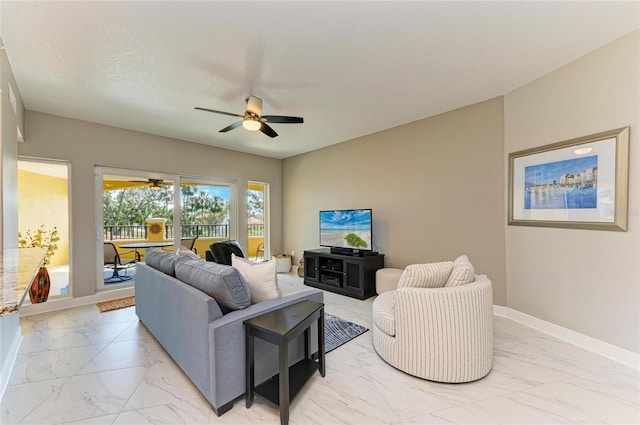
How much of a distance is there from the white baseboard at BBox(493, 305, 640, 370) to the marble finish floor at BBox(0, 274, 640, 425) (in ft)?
0.24

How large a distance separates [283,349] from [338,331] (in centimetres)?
155

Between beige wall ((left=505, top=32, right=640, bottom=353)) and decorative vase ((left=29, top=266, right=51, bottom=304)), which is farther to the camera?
decorative vase ((left=29, top=266, right=51, bottom=304))

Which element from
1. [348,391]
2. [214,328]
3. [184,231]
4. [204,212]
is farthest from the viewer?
[204,212]

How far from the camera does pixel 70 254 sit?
385 centimetres

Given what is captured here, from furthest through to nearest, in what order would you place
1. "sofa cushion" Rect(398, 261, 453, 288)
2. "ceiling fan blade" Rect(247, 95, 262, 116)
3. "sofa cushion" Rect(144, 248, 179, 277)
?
"ceiling fan blade" Rect(247, 95, 262, 116)
"sofa cushion" Rect(144, 248, 179, 277)
"sofa cushion" Rect(398, 261, 453, 288)

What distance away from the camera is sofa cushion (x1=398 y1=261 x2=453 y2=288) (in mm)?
2223

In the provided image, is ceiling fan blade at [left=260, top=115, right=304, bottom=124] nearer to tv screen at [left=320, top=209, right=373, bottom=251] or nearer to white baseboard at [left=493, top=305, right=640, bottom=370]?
tv screen at [left=320, top=209, right=373, bottom=251]

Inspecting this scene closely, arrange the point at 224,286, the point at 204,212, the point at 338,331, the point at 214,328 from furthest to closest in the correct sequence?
the point at 204,212 → the point at 338,331 → the point at 224,286 → the point at 214,328

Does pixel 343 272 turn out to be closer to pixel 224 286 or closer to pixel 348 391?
pixel 348 391

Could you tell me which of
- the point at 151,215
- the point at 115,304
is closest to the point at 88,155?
the point at 151,215

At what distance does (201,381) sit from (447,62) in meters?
3.34

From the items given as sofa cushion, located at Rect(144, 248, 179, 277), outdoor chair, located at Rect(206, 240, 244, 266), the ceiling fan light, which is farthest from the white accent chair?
outdoor chair, located at Rect(206, 240, 244, 266)

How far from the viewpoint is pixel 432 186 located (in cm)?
392

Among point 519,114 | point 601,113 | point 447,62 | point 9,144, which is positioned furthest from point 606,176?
point 9,144
